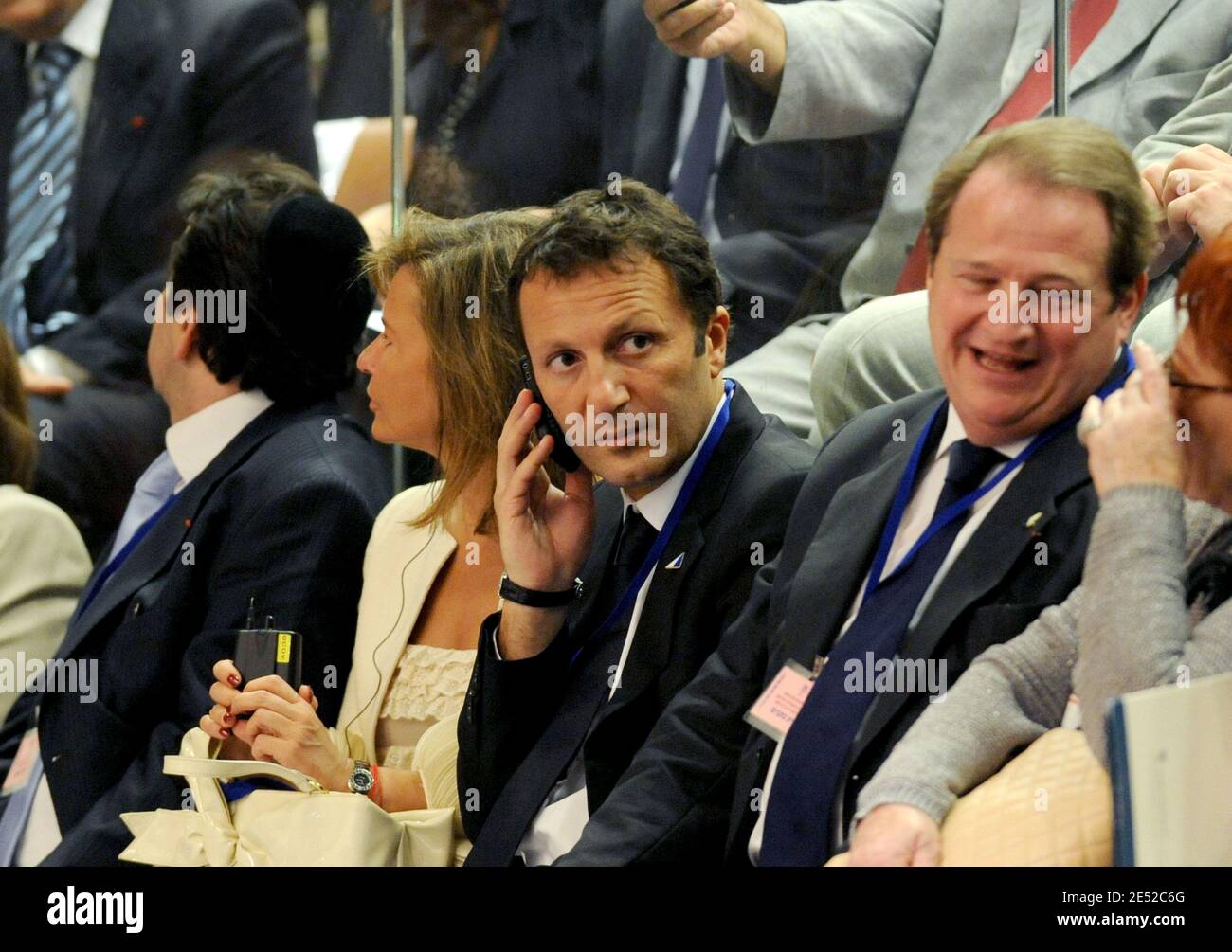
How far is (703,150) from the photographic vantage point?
3844 mm

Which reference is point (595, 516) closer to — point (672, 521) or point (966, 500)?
point (672, 521)

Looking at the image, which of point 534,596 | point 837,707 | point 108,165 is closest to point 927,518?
point 837,707

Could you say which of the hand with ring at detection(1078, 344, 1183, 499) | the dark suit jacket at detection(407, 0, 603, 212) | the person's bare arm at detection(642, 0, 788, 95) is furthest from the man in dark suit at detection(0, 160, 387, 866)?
the hand with ring at detection(1078, 344, 1183, 499)

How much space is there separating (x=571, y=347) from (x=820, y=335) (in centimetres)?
79

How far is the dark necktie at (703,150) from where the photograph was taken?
3.82m

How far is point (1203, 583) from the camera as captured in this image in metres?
2.23

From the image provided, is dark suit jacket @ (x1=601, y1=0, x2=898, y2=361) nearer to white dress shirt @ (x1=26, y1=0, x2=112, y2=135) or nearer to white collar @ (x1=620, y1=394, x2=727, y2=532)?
white collar @ (x1=620, y1=394, x2=727, y2=532)

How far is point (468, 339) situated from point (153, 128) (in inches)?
52.2

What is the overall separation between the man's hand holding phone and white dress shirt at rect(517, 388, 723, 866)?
149mm

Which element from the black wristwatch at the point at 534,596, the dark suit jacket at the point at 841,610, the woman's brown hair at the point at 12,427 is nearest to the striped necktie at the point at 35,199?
the woman's brown hair at the point at 12,427

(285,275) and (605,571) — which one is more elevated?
(285,275)

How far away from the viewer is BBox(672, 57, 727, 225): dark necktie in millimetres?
3824

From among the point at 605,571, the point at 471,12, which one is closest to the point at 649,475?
the point at 605,571
